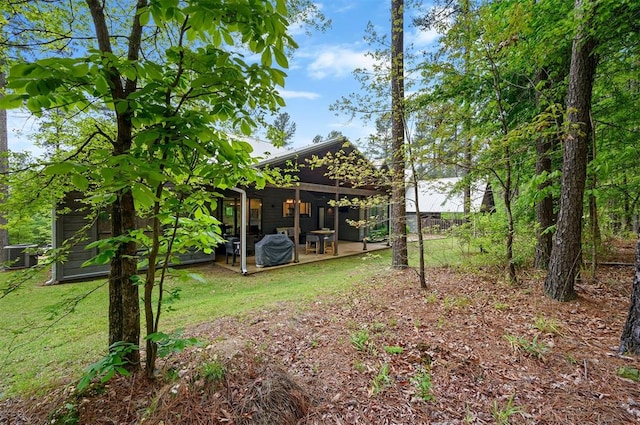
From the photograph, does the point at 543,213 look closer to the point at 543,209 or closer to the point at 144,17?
the point at 543,209

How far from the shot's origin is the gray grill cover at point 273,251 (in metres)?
8.84

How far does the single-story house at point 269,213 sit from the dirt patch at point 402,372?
159 inches

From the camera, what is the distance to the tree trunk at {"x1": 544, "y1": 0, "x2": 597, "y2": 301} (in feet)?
11.9

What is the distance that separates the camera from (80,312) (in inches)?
201

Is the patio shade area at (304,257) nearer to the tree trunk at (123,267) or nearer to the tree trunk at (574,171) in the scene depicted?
the tree trunk at (123,267)

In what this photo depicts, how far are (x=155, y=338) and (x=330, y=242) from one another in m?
10.4

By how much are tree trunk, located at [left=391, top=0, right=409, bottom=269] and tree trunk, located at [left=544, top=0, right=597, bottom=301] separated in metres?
2.25

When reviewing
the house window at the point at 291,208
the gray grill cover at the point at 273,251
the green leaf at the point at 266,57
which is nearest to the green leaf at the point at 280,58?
the green leaf at the point at 266,57

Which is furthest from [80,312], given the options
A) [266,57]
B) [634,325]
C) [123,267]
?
[634,325]

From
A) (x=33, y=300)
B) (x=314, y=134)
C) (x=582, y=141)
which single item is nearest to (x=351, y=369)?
(x=582, y=141)

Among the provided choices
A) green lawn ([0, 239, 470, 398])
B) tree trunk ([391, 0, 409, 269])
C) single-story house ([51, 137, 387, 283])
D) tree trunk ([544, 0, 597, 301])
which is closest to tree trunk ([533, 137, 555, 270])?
tree trunk ([544, 0, 597, 301])

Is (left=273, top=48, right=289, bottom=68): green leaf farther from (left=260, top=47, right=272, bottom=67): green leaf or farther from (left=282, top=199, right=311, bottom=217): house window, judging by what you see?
(left=282, top=199, right=311, bottom=217): house window

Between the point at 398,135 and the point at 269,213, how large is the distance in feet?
25.6

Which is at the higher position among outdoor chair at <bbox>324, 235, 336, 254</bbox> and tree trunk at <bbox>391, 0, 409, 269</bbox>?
tree trunk at <bbox>391, 0, 409, 269</bbox>
